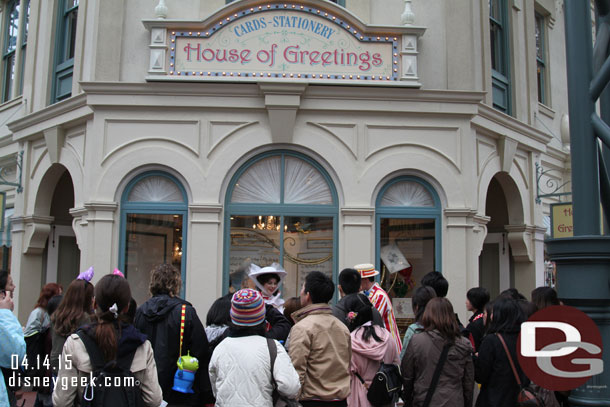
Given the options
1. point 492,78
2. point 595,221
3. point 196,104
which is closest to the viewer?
point 595,221

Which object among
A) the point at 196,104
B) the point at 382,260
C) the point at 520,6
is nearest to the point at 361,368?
the point at 382,260

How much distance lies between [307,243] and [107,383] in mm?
6568

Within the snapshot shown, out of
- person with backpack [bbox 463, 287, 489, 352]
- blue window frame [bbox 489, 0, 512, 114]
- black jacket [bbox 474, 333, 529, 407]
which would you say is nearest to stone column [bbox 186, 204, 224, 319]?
person with backpack [bbox 463, 287, 489, 352]

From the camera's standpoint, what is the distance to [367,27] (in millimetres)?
10555

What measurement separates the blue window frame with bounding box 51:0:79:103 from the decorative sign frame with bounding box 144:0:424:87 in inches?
107

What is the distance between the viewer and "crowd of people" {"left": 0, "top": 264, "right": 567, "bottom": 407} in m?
4.38

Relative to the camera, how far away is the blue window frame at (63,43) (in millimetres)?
12242

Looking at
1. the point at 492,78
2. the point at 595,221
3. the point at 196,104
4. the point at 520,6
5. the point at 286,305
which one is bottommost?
the point at 286,305

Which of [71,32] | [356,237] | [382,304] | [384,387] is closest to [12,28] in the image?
[71,32]

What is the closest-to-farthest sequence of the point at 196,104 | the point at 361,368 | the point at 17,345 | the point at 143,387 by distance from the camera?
the point at 143,387, the point at 17,345, the point at 361,368, the point at 196,104

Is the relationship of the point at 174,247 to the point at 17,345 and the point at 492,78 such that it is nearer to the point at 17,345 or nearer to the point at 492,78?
the point at 17,345

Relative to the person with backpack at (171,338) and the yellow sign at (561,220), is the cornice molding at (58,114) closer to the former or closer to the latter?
the person with backpack at (171,338)

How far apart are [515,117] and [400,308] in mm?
4928

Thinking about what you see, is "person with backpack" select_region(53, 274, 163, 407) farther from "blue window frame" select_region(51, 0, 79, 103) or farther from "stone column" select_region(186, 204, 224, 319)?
"blue window frame" select_region(51, 0, 79, 103)
